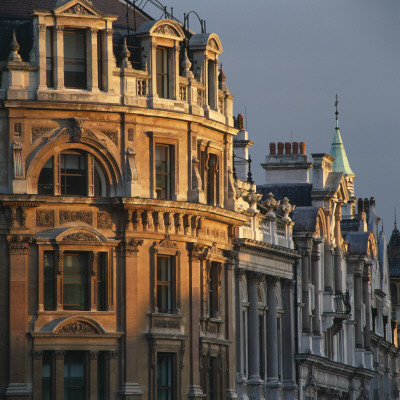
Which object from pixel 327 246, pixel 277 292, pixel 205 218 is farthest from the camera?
pixel 327 246

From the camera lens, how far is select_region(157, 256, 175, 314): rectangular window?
79500 millimetres

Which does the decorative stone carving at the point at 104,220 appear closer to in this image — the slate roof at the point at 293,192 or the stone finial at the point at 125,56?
the stone finial at the point at 125,56

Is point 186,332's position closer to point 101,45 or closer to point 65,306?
point 65,306

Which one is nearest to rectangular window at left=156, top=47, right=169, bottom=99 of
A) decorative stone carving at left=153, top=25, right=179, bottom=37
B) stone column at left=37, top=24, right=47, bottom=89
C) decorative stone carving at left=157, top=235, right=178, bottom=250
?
decorative stone carving at left=153, top=25, right=179, bottom=37

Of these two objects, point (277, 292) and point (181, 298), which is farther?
point (277, 292)

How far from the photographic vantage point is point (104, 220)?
77938 millimetres

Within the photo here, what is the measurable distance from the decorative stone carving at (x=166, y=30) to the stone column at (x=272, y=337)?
55.9 ft

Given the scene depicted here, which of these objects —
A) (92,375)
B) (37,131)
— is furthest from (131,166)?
(92,375)

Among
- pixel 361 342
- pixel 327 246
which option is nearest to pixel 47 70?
pixel 327 246

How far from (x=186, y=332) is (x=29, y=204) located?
30.4 ft

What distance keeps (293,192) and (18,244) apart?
34.3 meters

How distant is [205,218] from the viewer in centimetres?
8188

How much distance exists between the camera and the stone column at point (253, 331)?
9025cm

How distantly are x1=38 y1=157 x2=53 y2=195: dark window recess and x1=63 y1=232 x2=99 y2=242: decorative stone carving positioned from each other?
2110 mm
